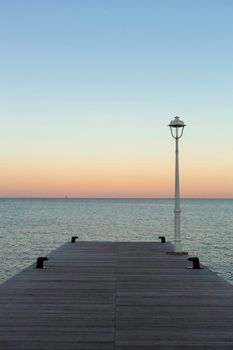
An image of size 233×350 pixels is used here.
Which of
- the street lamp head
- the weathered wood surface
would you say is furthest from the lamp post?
the weathered wood surface

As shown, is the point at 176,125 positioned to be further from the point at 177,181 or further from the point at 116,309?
the point at 116,309

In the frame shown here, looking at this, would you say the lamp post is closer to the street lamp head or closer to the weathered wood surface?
the street lamp head

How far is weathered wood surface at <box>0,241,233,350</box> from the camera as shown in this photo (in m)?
6.04

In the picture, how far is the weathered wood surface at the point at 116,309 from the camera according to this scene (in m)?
6.04

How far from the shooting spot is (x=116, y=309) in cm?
771

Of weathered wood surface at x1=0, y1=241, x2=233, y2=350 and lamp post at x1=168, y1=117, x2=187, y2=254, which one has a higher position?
lamp post at x1=168, y1=117, x2=187, y2=254

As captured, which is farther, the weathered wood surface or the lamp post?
the lamp post

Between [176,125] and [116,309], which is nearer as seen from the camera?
[116,309]

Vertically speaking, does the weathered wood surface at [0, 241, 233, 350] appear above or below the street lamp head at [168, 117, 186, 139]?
below

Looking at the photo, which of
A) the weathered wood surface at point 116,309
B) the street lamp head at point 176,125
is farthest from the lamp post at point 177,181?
the weathered wood surface at point 116,309

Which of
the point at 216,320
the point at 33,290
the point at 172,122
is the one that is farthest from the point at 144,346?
the point at 172,122

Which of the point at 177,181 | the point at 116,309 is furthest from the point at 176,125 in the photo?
the point at 116,309

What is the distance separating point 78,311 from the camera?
7.52 meters

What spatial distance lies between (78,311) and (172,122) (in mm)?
9485
